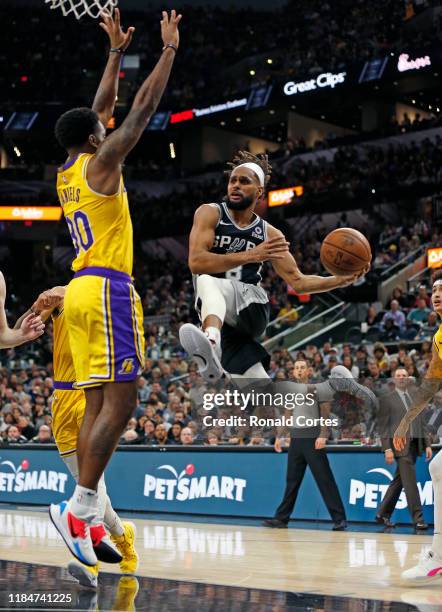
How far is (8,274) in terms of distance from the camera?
37500mm

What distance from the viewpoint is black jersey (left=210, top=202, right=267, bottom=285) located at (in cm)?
639

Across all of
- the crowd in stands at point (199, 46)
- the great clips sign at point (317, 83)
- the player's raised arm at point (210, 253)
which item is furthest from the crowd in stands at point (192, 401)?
the crowd in stands at point (199, 46)

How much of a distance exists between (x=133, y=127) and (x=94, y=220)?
0.62 meters

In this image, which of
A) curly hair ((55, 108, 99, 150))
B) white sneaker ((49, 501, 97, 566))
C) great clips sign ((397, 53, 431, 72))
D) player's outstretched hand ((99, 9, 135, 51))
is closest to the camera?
white sneaker ((49, 501, 97, 566))

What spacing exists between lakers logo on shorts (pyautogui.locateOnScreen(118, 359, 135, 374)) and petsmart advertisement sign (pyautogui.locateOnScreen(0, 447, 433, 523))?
6.50 metres

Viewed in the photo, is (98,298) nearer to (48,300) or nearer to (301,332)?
(48,300)

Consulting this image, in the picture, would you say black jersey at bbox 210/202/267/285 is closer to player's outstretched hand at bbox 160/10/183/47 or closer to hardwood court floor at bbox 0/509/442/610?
player's outstretched hand at bbox 160/10/183/47

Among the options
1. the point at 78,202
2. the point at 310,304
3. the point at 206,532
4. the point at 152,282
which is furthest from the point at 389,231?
the point at 78,202

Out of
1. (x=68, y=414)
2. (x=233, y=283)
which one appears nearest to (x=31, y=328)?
(x=68, y=414)

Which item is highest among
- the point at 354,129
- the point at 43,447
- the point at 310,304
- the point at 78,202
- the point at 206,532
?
the point at 354,129

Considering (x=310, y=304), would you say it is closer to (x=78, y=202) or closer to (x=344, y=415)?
(x=344, y=415)

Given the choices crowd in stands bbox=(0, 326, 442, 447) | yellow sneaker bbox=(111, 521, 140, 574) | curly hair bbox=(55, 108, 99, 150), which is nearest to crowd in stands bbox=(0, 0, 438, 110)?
crowd in stands bbox=(0, 326, 442, 447)

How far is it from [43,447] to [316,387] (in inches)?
193

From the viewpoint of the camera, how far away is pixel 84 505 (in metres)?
4.97
